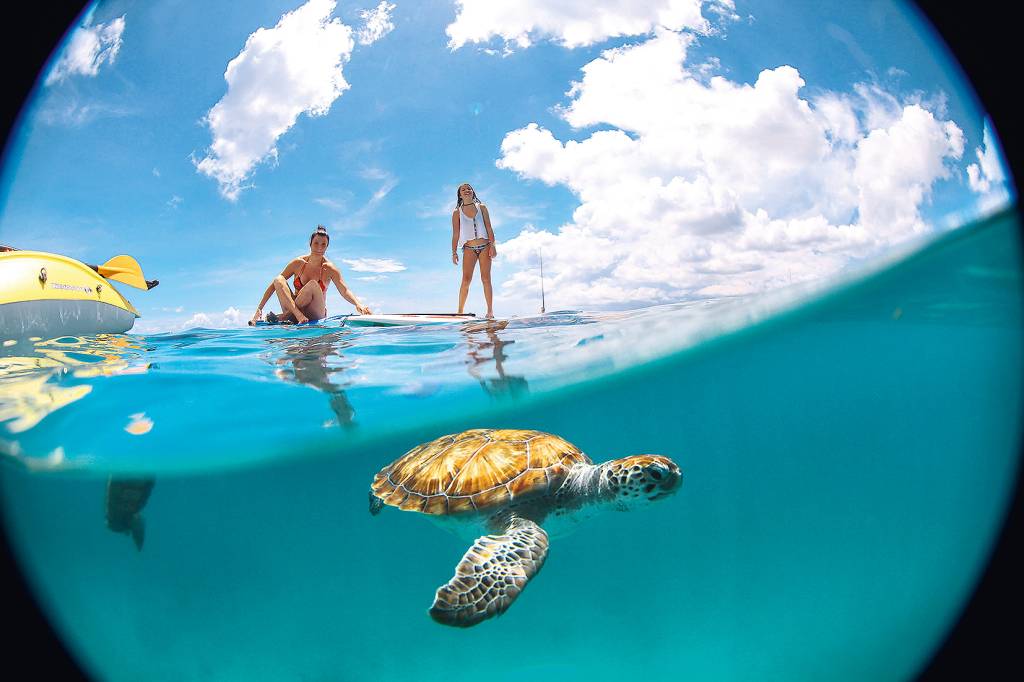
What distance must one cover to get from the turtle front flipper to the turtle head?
3.07ft

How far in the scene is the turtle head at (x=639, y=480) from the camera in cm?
392

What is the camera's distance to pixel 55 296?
483 cm

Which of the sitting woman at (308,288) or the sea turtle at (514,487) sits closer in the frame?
the sea turtle at (514,487)

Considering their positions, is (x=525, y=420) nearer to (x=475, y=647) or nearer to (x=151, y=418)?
(x=475, y=647)

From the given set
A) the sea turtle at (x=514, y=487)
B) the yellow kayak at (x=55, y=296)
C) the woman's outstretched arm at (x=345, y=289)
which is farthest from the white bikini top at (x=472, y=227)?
the yellow kayak at (x=55, y=296)

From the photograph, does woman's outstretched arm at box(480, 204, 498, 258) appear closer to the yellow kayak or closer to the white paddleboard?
the white paddleboard

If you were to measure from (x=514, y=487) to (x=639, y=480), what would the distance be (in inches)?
49.8

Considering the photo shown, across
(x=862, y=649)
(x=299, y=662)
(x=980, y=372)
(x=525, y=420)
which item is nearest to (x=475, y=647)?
(x=299, y=662)

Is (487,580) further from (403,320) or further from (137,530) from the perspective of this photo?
(137,530)

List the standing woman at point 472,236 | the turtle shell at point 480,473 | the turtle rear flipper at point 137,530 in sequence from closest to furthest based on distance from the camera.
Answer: the turtle shell at point 480,473 < the turtle rear flipper at point 137,530 < the standing woman at point 472,236

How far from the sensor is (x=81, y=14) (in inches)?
121

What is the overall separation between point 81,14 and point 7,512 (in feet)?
14.1

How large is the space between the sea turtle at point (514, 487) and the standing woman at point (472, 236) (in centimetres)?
394

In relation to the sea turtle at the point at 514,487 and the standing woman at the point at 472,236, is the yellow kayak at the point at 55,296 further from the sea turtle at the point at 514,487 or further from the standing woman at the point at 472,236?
the standing woman at the point at 472,236
